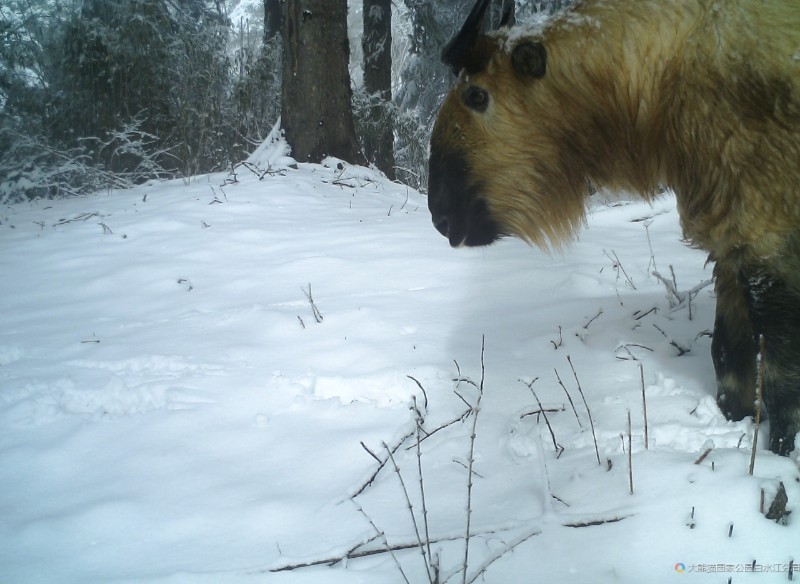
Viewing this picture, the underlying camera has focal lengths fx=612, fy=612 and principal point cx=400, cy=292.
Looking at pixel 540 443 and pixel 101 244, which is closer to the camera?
pixel 540 443

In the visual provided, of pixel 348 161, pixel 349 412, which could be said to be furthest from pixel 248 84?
pixel 349 412

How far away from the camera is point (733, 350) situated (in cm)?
228

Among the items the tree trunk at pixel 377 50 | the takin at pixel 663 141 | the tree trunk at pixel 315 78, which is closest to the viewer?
the takin at pixel 663 141

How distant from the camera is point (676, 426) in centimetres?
209

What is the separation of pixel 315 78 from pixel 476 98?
16.5 ft

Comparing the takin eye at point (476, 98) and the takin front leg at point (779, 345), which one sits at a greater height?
the takin eye at point (476, 98)

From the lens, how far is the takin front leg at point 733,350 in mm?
2207

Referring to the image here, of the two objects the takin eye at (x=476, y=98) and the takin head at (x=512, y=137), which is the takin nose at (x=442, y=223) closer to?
the takin head at (x=512, y=137)

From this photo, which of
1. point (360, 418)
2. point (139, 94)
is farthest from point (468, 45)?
point (139, 94)

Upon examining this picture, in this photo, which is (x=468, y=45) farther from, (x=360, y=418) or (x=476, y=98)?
(x=360, y=418)

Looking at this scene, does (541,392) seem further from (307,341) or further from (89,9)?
(89,9)

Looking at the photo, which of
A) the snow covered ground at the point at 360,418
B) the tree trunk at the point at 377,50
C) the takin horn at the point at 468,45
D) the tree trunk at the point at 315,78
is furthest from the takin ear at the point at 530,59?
the tree trunk at the point at 377,50

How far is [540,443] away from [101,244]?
153 inches

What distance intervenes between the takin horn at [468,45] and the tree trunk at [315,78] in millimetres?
4858
